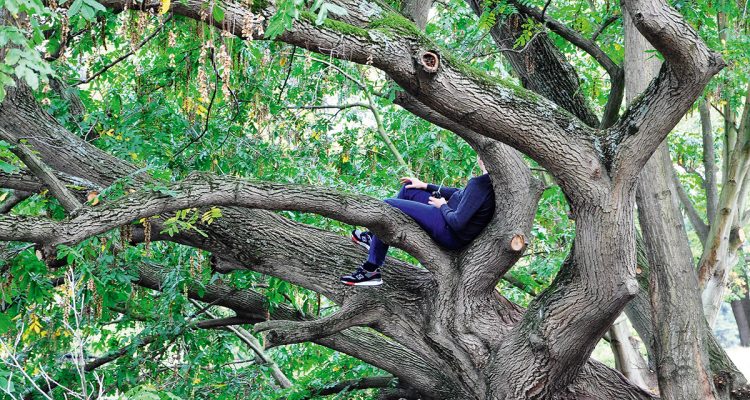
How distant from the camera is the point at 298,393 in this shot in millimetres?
7438

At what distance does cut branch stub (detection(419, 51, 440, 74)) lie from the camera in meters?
4.74

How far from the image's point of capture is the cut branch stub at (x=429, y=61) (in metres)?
4.74

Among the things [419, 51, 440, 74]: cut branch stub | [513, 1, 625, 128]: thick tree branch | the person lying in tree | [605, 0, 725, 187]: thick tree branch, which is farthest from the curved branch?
[419, 51, 440, 74]: cut branch stub

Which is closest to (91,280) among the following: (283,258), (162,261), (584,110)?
(283,258)

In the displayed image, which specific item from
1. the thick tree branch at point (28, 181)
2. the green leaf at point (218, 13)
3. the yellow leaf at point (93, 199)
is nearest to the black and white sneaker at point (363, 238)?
the thick tree branch at point (28, 181)

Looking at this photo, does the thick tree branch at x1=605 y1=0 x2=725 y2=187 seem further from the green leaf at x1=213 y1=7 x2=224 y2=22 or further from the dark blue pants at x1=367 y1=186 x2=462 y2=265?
the green leaf at x1=213 y1=7 x2=224 y2=22

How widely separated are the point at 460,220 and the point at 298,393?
2.50m

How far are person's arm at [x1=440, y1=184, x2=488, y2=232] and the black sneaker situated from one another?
2.09 feet

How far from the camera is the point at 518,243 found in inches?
228

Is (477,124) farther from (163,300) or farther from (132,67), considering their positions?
(132,67)

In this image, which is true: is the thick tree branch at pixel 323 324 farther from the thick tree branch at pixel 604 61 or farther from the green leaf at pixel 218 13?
the thick tree branch at pixel 604 61

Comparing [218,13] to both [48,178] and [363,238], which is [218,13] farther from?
[363,238]

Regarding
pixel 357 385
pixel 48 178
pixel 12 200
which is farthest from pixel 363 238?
pixel 12 200

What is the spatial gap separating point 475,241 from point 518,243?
0.38m
